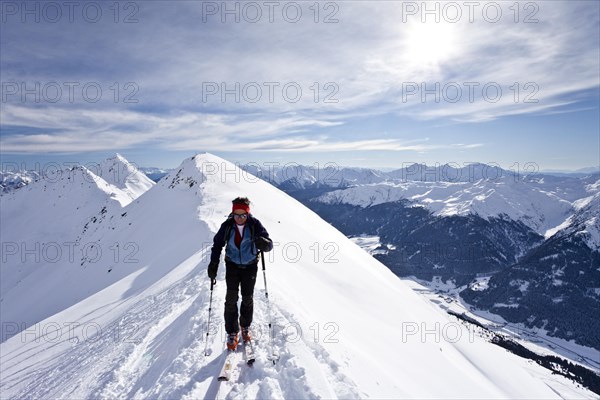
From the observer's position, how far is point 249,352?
8.82 m

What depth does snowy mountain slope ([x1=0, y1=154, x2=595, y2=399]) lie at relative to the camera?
341 inches

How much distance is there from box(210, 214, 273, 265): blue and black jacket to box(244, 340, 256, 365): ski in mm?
2306

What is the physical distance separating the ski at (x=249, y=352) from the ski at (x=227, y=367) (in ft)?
1.20

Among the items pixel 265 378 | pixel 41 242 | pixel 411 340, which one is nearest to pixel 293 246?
pixel 411 340

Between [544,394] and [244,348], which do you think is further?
[544,394]

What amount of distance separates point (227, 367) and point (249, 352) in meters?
0.85

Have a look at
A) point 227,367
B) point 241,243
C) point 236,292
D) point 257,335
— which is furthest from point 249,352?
point 241,243

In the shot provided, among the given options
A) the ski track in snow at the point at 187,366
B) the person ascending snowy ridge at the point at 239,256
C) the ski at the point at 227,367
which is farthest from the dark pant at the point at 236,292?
the ski track in snow at the point at 187,366

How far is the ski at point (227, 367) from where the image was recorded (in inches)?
308

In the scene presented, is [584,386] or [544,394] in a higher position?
[544,394]

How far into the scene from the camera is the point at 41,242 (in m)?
121

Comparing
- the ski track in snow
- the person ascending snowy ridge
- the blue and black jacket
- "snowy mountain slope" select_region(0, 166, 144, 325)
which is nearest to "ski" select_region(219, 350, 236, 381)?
the ski track in snow

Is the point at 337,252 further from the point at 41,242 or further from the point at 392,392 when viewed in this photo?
the point at 41,242

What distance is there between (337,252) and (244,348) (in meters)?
24.7
